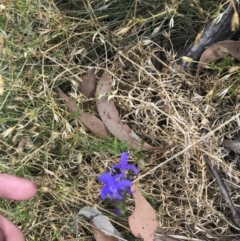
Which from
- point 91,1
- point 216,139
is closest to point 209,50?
point 216,139

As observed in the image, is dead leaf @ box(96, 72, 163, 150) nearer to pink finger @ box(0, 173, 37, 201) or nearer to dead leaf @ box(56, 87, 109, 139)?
dead leaf @ box(56, 87, 109, 139)

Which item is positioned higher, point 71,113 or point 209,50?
point 209,50

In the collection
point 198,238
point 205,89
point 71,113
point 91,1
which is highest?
point 91,1

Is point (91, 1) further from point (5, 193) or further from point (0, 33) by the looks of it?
point (5, 193)

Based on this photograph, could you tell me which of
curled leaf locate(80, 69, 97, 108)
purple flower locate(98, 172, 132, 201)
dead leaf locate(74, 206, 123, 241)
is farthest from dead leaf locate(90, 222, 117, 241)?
curled leaf locate(80, 69, 97, 108)

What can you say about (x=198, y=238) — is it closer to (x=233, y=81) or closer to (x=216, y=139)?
(x=216, y=139)
